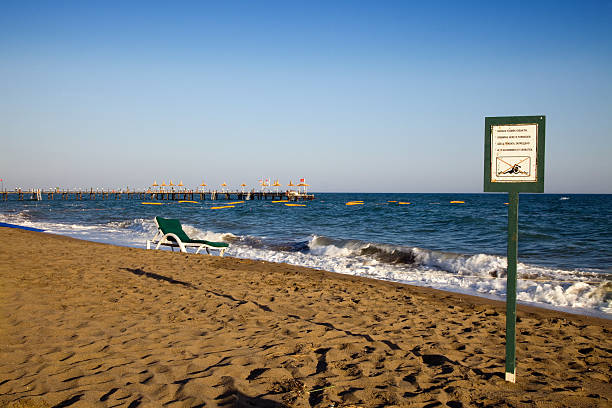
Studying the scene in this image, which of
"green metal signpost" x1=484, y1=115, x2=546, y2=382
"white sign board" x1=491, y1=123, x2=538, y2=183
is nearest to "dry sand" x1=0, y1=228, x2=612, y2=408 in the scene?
"green metal signpost" x1=484, y1=115, x2=546, y2=382

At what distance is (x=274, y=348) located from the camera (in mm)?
3551

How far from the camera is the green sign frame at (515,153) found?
2627 millimetres

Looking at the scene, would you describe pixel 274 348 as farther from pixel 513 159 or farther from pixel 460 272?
pixel 460 272

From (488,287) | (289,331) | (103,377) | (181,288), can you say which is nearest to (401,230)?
(488,287)

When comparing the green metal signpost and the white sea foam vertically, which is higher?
the green metal signpost

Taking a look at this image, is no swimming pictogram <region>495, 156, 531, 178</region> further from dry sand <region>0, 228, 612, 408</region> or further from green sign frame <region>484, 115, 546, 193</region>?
dry sand <region>0, 228, 612, 408</region>

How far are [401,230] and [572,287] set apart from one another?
42.5ft

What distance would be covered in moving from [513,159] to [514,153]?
4 cm

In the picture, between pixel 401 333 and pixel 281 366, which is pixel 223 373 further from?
Result: pixel 401 333

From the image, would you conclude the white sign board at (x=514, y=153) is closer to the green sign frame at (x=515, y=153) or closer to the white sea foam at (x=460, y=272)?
the green sign frame at (x=515, y=153)

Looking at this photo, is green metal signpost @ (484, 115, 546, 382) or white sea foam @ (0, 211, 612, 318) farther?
white sea foam @ (0, 211, 612, 318)

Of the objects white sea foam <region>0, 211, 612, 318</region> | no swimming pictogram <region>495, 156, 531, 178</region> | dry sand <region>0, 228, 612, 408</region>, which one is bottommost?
white sea foam <region>0, 211, 612, 318</region>

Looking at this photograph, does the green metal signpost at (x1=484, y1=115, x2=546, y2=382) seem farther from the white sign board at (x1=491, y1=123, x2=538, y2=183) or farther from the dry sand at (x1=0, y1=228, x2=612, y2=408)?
the dry sand at (x1=0, y1=228, x2=612, y2=408)

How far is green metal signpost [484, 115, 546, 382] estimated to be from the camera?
8.64ft
